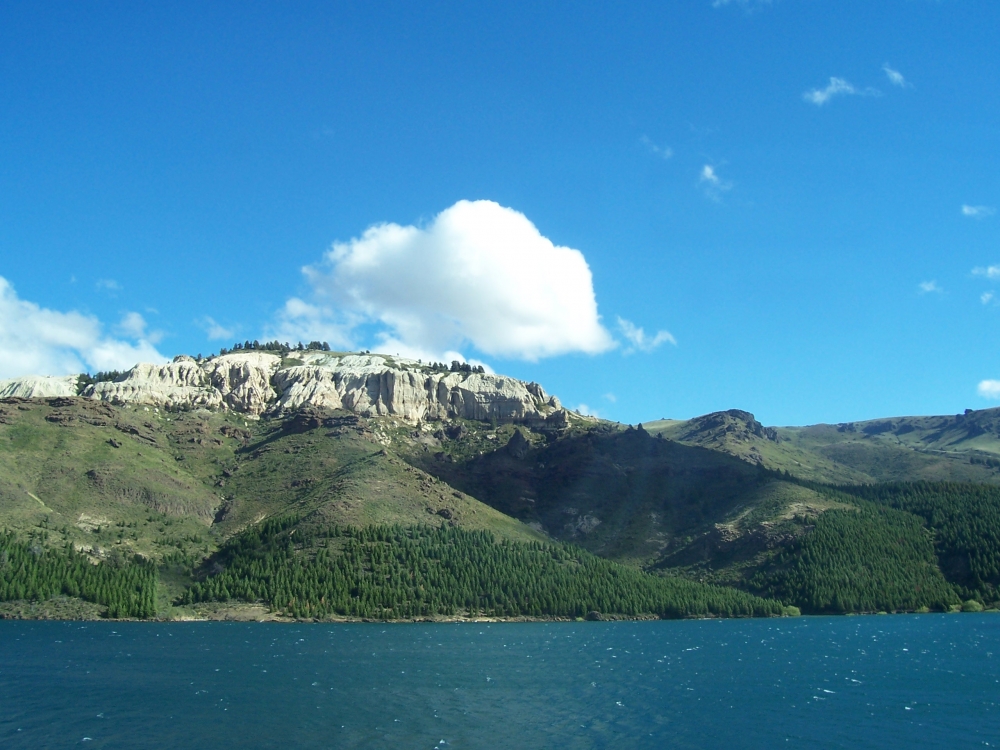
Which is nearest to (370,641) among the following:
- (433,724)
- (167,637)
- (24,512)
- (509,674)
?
(167,637)

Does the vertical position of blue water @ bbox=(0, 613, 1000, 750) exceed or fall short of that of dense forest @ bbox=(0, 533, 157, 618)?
it falls short

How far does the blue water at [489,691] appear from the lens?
207 feet

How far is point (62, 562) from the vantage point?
7072 inches

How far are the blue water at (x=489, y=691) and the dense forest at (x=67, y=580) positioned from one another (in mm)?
28183

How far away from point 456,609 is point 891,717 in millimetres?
132848

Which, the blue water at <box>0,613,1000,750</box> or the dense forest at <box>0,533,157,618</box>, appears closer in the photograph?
the blue water at <box>0,613,1000,750</box>

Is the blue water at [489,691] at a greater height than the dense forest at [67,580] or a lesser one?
lesser

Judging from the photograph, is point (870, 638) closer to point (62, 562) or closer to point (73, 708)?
point (73, 708)

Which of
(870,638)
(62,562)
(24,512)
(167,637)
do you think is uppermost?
(24,512)

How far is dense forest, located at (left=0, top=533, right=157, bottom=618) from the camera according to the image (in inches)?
6713

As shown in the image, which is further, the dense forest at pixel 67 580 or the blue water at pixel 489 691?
the dense forest at pixel 67 580

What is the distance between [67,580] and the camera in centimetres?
17462

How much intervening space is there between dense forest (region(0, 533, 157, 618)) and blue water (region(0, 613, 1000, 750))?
28.2m

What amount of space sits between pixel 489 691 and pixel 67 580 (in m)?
130
